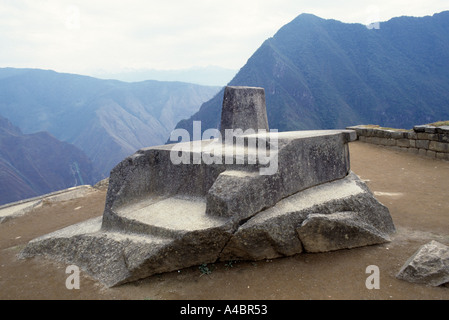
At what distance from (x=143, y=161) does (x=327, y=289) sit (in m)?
3.27

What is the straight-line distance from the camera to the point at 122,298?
321 cm

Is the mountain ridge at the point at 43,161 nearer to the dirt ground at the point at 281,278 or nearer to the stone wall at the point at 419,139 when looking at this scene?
the stone wall at the point at 419,139

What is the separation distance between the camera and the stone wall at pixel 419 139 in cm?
882

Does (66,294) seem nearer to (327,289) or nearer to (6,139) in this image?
(327,289)

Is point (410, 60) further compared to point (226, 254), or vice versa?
point (410, 60)

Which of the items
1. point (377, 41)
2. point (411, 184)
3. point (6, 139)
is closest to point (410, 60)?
point (377, 41)

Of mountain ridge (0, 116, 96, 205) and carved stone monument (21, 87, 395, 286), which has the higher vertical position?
carved stone monument (21, 87, 395, 286)

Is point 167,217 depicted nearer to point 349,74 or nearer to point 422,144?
point 422,144
